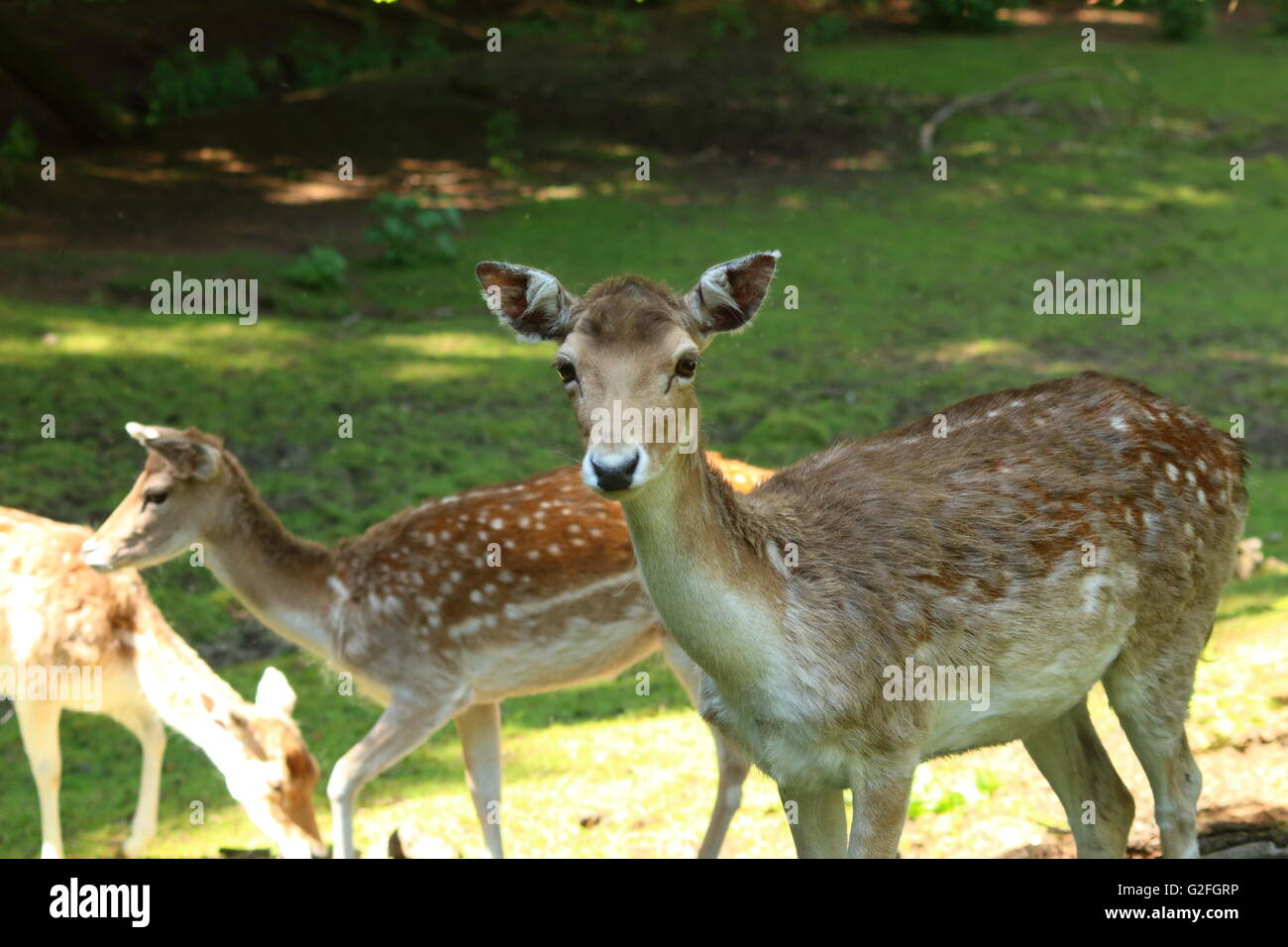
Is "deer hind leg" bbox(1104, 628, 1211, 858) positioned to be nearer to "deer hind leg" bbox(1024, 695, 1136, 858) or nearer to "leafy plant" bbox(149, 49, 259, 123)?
"deer hind leg" bbox(1024, 695, 1136, 858)

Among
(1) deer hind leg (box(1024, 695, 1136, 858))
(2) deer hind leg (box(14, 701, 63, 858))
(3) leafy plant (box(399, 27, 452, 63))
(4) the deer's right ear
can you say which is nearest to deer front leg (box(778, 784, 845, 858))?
(1) deer hind leg (box(1024, 695, 1136, 858))

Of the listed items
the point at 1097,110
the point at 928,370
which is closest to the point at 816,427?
the point at 928,370

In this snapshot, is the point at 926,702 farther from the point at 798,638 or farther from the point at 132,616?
the point at 132,616

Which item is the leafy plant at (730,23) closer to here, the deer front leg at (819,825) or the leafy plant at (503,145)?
the leafy plant at (503,145)

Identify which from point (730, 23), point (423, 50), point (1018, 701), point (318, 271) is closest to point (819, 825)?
point (1018, 701)

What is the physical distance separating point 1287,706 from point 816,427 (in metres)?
3.94

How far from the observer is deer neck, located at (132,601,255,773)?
19.9 ft

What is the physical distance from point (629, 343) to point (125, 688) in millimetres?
3579

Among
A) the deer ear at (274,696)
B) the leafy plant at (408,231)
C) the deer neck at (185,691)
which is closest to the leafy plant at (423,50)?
the leafy plant at (408,231)

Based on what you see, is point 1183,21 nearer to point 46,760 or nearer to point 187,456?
point 187,456

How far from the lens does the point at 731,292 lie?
4215 mm

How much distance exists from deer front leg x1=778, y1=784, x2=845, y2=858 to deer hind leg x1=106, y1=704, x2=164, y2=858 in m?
2.93

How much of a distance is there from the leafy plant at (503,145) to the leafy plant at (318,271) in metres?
3.18
